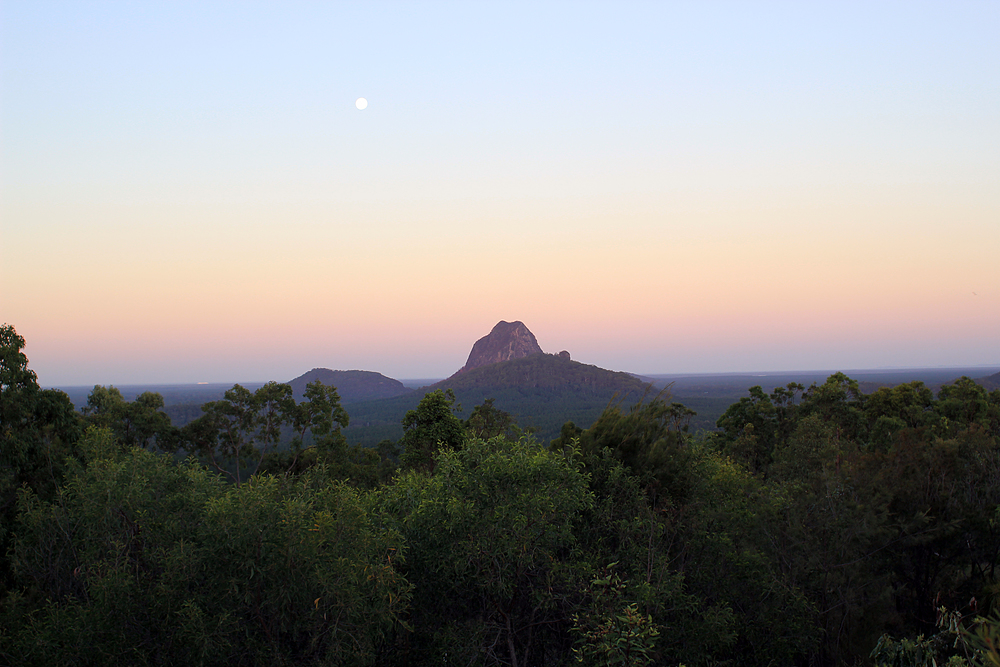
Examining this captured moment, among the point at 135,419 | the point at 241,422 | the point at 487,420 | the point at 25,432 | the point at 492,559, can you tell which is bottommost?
the point at 487,420

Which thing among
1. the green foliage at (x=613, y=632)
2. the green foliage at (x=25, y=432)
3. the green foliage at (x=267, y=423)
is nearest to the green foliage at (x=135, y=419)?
the green foliage at (x=267, y=423)

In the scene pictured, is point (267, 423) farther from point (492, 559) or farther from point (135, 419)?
point (492, 559)

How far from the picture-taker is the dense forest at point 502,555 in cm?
956

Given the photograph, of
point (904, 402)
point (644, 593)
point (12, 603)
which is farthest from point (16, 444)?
point (904, 402)

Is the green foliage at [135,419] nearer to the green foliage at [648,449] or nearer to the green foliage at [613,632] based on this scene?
the green foliage at [648,449]

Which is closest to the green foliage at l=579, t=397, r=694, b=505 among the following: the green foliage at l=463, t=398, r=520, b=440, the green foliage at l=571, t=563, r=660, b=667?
the green foliage at l=571, t=563, r=660, b=667

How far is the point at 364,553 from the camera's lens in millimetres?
10406

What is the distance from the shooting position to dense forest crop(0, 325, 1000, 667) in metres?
9.56

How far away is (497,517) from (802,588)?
1048 cm

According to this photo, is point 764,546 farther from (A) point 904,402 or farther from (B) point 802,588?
(A) point 904,402

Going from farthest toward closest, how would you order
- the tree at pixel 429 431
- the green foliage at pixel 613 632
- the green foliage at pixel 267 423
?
1. the green foliage at pixel 267 423
2. the tree at pixel 429 431
3. the green foliage at pixel 613 632

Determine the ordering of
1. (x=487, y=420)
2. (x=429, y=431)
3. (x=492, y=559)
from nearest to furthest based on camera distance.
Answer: (x=492, y=559)
(x=429, y=431)
(x=487, y=420)

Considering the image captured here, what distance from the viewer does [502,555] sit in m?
11.2

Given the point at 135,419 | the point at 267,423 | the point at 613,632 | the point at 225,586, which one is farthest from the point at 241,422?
the point at 613,632
